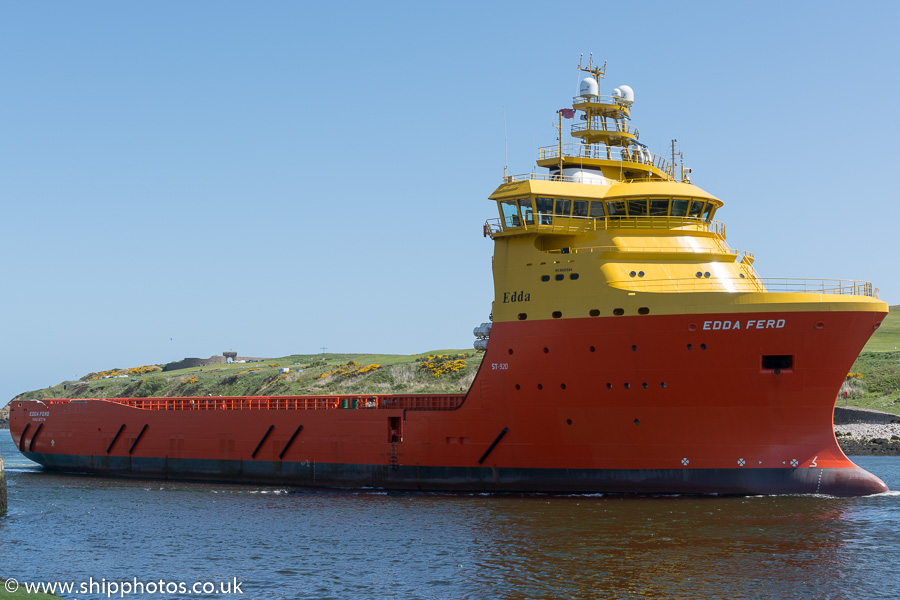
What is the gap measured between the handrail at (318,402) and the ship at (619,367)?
125 mm

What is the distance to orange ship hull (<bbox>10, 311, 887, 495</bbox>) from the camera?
2412 centimetres

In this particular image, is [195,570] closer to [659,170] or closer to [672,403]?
[672,403]

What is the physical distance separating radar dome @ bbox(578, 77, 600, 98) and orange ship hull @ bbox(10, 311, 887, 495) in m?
8.97

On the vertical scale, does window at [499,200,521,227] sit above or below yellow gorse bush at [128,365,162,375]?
above

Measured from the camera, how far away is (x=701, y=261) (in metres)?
26.4

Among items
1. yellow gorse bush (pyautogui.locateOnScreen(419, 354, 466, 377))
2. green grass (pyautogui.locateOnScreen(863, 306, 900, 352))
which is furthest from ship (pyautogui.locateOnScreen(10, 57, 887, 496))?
green grass (pyautogui.locateOnScreen(863, 306, 900, 352))

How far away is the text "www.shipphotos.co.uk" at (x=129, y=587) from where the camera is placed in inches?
691

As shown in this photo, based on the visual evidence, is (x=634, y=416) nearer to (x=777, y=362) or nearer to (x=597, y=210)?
(x=777, y=362)

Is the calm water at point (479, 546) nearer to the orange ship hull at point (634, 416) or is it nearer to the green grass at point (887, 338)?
the orange ship hull at point (634, 416)

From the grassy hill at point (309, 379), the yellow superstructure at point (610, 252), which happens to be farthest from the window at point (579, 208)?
the grassy hill at point (309, 379)

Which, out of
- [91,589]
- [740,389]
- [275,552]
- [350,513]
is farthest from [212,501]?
[740,389]

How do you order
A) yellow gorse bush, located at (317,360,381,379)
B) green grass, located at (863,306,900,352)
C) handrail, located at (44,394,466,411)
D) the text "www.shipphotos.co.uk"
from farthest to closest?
yellow gorse bush, located at (317,360,381,379), green grass, located at (863,306,900,352), handrail, located at (44,394,466,411), the text "www.shipphotos.co.uk"

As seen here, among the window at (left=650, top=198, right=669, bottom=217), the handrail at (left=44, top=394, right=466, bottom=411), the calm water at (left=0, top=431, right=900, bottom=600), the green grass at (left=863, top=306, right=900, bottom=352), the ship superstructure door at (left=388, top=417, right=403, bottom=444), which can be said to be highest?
the window at (left=650, top=198, right=669, bottom=217)

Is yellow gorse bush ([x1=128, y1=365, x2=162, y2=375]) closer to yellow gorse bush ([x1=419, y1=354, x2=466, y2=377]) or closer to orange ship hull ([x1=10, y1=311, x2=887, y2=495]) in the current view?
yellow gorse bush ([x1=419, y1=354, x2=466, y2=377])
